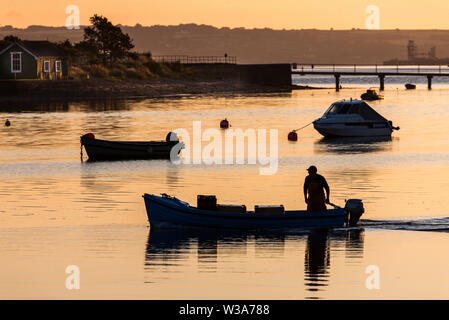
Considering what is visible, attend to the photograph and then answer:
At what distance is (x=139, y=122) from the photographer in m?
90.9

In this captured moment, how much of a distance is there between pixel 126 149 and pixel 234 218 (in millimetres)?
26303

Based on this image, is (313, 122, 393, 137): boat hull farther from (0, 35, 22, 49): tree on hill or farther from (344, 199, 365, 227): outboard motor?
(0, 35, 22, 49): tree on hill

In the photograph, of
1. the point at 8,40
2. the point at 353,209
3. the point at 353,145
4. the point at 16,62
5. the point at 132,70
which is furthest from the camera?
the point at 132,70

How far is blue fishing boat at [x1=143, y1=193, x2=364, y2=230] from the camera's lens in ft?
93.9

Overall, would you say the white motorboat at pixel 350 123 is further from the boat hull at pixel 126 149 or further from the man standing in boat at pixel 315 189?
the man standing in boat at pixel 315 189

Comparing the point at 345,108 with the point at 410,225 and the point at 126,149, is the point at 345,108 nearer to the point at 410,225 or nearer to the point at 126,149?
→ the point at 126,149

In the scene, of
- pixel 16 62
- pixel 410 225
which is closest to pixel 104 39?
pixel 16 62

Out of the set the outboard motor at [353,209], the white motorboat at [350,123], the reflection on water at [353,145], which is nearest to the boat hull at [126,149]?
the reflection on water at [353,145]

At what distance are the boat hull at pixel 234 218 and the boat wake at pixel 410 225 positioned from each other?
159 cm

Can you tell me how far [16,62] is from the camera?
128m

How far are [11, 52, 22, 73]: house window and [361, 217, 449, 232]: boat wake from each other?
104385 mm

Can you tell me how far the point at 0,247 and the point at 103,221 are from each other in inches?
199

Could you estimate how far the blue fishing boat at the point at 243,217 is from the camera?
28.6m
